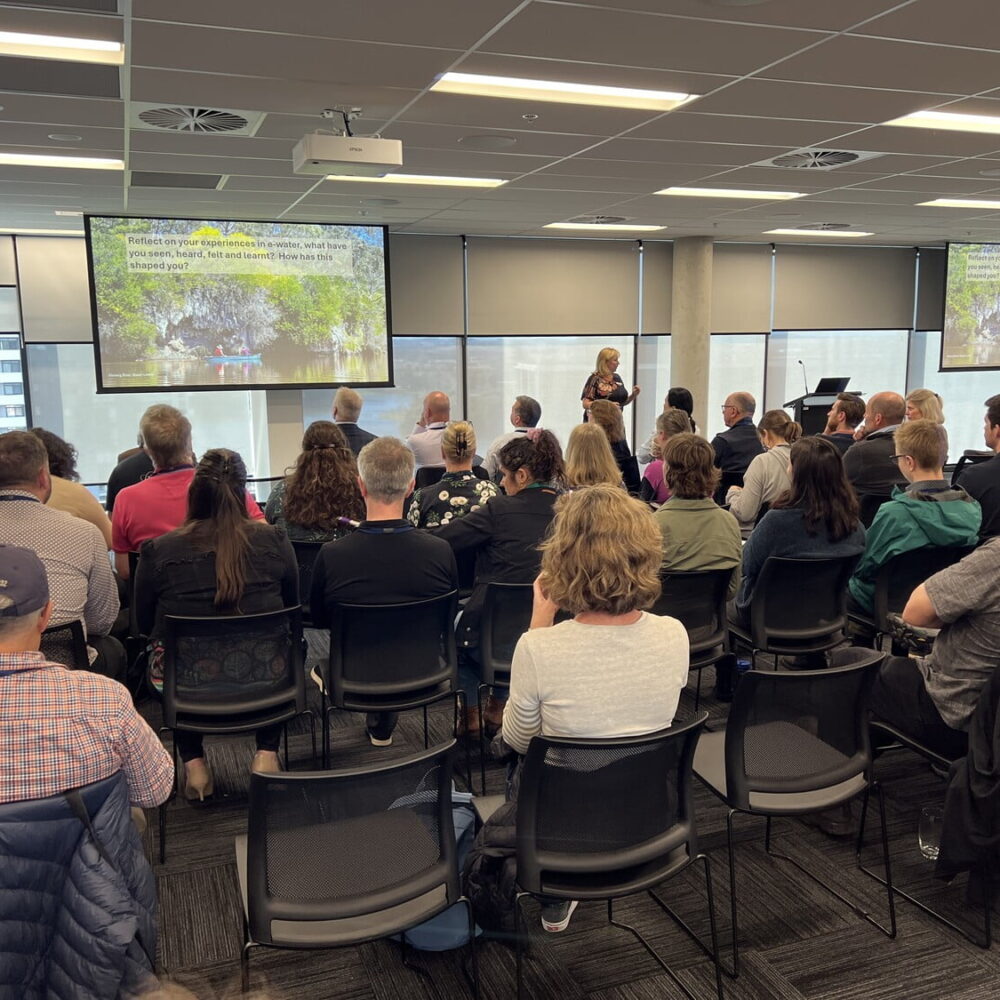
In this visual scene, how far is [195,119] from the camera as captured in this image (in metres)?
4.31

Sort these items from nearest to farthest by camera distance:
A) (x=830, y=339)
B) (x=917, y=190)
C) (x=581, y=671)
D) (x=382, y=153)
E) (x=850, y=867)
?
(x=581, y=671)
(x=850, y=867)
(x=382, y=153)
(x=917, y=190)
(x=830, y=339)

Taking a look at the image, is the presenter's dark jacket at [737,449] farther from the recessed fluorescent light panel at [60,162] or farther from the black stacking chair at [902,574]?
the recessed fluorescent light panel at [60,162]

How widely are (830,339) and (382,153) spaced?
27.8 ft

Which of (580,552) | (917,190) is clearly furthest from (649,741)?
(917,190)

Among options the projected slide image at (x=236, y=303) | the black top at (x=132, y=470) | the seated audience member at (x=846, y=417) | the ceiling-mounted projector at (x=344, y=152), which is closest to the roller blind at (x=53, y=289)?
the projected slide image at (x=236, y=303)

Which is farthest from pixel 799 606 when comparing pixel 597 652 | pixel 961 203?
pixel 961 203

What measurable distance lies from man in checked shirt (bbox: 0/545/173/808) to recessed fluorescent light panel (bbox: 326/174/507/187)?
4812mm

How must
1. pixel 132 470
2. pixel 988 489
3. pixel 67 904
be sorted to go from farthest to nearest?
pixel 132 470 → pixel 988 489 → pixel 67 904

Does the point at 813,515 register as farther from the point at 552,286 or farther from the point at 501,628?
the point at 552,286

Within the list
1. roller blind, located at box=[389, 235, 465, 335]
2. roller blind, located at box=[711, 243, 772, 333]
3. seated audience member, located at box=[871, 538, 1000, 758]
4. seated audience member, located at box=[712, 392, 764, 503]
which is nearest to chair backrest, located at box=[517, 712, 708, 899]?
seated audience member, located at box=[871, 538, 1000, 758]

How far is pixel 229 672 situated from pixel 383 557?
666 mm

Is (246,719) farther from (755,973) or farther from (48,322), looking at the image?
(48,322)

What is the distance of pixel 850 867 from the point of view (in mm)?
2914

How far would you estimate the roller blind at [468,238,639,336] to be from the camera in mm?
9594
